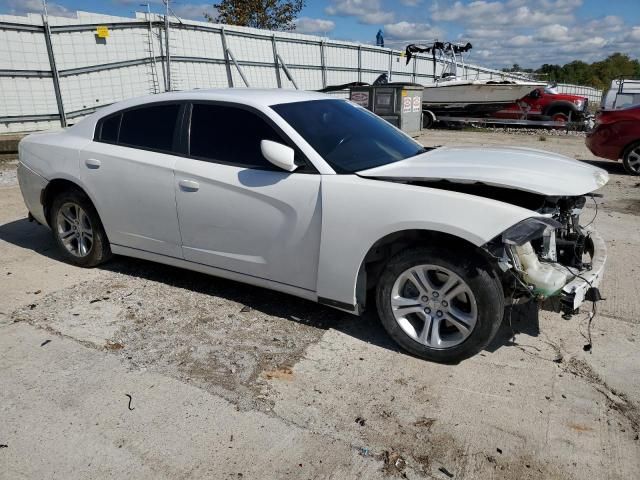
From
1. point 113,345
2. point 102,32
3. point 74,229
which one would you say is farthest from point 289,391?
point 102,32

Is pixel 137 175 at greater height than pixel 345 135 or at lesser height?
lesser

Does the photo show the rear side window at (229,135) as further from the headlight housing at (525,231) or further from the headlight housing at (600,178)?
the headlight housing at (600,178)

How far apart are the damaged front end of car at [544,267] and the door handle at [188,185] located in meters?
2.11

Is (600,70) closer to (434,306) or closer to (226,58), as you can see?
(226,58)

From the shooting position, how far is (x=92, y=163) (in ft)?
15.0

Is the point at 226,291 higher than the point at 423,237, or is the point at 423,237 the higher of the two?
the point at 423,237

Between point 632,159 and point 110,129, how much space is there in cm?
887

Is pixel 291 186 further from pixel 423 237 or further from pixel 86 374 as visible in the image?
pixel 86 374

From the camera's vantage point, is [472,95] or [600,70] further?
[600,70]

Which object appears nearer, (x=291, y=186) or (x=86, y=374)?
(x=86, y=374)

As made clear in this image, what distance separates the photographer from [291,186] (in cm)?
360

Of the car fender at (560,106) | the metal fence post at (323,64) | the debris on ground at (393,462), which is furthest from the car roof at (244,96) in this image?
the metal fence post at (323,64)

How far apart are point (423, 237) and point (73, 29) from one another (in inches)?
468

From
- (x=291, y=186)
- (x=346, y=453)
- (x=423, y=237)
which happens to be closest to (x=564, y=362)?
(x=423, y=237)
